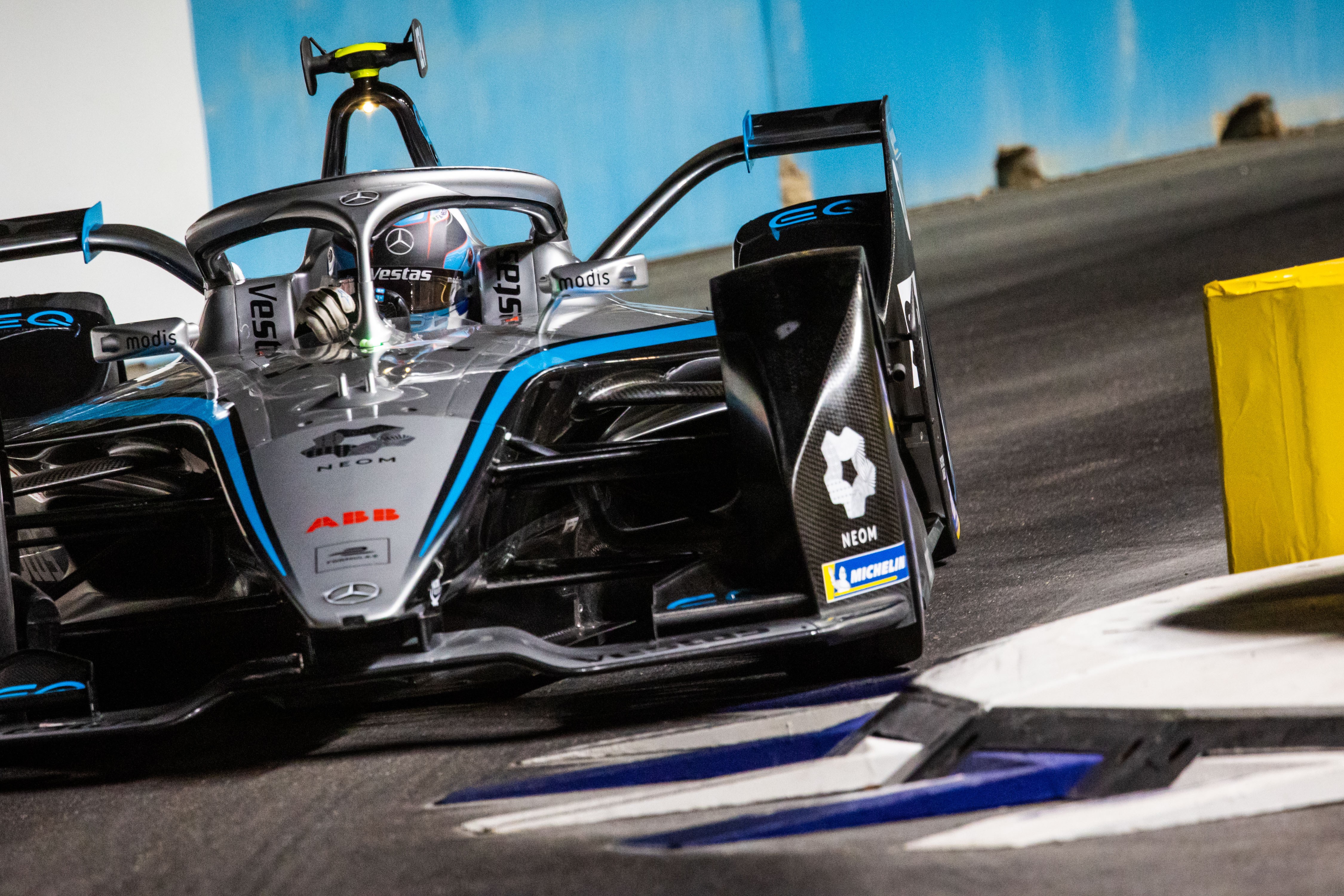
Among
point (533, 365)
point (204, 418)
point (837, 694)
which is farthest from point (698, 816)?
point (204, 418)

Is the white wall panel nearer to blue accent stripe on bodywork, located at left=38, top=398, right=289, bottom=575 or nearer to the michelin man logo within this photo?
blue accent stripe on bodywork, located at left=38, top=398, right=289, bottom=575

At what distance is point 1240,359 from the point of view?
3727 mm

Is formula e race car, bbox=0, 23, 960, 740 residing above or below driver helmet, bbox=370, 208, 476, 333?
below

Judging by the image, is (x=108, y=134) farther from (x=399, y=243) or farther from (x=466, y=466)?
(x=466, y=466)

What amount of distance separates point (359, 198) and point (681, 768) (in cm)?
201

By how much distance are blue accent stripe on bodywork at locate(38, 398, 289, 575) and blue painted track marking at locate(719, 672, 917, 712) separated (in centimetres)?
105

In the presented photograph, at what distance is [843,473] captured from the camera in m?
3.42

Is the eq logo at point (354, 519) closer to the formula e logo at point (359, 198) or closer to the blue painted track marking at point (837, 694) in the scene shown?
the blue painted track marking at point (837, 694)

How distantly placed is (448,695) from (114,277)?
28.9 ft

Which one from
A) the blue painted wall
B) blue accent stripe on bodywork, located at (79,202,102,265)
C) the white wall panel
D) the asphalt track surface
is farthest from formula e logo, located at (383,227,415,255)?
the blue painted wall

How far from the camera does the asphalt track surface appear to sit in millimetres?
2381

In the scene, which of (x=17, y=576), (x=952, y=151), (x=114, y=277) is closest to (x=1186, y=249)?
(x=952, y=151)

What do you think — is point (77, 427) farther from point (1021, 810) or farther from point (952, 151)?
point (952, 151)

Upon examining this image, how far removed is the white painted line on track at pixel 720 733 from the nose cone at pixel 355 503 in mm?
482
